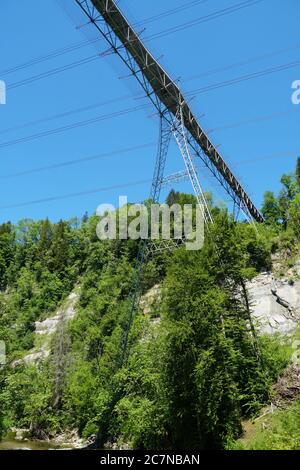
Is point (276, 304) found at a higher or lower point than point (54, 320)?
lower

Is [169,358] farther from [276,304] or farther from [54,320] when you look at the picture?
[54,320]

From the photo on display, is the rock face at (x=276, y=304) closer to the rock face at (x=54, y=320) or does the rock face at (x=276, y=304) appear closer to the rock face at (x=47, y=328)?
the rock face at (x=47, y=328)

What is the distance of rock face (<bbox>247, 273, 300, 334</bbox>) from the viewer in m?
32.7

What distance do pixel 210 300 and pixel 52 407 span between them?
29.8 meters

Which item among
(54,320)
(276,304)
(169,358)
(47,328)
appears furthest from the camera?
(54,320)

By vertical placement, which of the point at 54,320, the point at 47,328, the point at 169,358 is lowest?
the point at 169,358

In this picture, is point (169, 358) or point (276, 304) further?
point (276, 304)

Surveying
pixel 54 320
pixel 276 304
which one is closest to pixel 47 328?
pixel 54 320

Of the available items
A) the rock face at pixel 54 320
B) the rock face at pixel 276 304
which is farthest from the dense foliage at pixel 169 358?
the rock face at pixel 54 320

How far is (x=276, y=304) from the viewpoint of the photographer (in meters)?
34.8

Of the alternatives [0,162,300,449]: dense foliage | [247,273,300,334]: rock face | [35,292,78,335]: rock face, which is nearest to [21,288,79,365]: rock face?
[35,292,78,335]: rock face

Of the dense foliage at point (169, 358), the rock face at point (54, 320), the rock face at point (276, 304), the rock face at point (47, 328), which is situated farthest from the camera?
the rock face at point (54, 320)

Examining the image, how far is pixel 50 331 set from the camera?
66.5 meters

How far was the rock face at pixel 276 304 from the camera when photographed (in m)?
32.7
